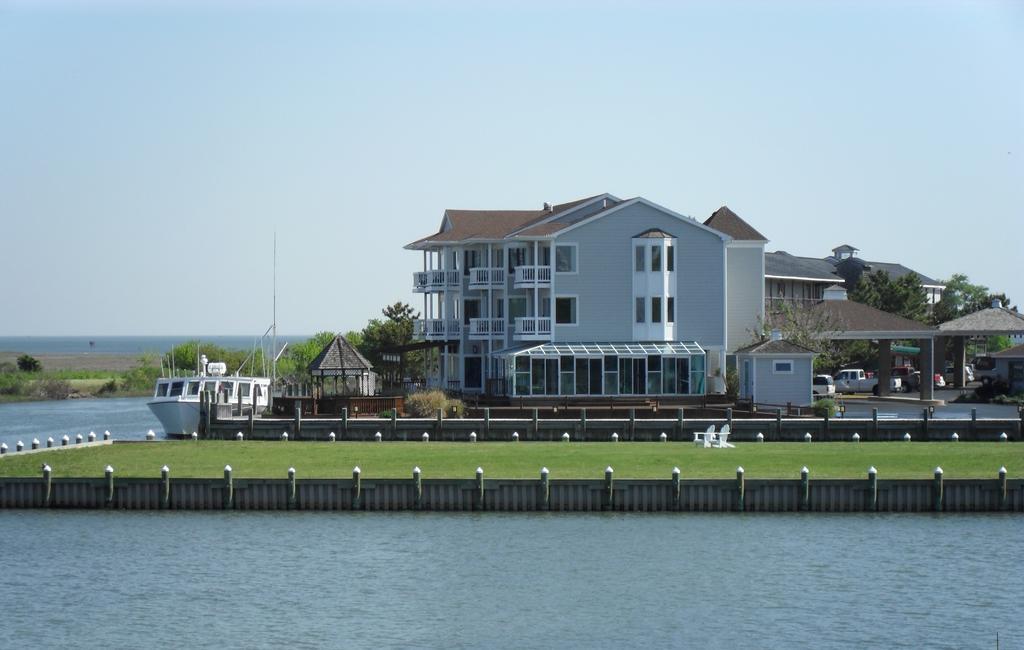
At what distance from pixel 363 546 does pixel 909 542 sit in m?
15.0

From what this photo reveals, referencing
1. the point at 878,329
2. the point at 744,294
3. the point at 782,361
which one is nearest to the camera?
the point at 782,361

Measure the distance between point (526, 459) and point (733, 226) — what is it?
1477 inches

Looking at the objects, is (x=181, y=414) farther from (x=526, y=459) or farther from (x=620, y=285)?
(x=620, y=285)

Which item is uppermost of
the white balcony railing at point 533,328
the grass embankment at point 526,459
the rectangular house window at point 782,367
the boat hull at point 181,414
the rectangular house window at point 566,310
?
the rectangular house window at point 566,310

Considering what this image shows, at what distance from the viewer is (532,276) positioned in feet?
253

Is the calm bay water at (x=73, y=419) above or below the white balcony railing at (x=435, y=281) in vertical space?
below

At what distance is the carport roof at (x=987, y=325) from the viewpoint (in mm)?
94375

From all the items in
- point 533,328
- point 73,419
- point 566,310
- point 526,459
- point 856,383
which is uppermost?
point 566,310

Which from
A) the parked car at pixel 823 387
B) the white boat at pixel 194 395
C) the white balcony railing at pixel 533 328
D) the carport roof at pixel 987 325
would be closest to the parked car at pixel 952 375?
the carport roof at pixel 987 325

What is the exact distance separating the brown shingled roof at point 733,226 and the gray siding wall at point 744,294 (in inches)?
25.5

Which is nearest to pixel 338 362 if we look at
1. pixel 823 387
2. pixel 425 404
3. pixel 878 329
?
pixel 425 404

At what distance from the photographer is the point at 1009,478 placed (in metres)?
44.6

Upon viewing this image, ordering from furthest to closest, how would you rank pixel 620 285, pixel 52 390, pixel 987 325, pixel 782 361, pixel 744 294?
pixel 52 390 < pixel 987 325 < pixel 744 294 < pixel 620 285 < pixel 782 361

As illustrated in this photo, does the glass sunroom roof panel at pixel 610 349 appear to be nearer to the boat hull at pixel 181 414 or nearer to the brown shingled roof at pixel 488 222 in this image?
the brown shingled roof at pixel 488 222
